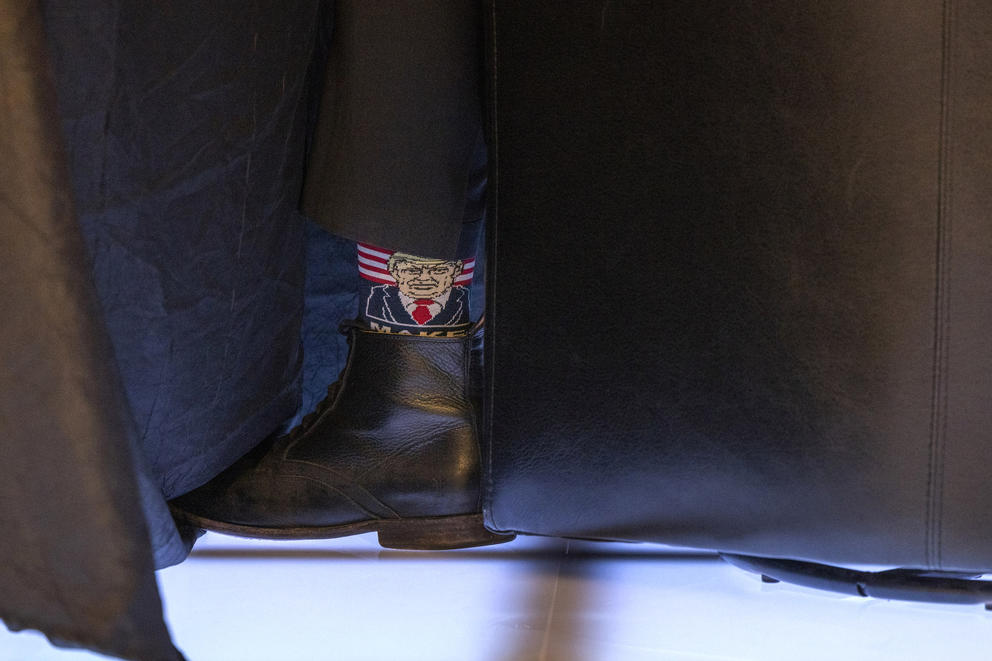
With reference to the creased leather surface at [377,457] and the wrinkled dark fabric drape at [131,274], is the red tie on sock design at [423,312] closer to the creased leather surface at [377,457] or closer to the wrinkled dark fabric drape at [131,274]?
the creased leather surface at [377,457]

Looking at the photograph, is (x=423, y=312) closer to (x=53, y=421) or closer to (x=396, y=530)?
(x=396, y=530)

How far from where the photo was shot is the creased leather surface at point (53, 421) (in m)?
0.37

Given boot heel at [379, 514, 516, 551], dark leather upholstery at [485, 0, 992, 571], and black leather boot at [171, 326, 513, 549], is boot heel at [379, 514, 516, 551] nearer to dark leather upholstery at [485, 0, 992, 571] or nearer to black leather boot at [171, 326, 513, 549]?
black leather boot at [171, 326, 513, 549]

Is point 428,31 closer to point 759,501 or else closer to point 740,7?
point 740,7

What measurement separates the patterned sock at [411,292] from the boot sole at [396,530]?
17 cm

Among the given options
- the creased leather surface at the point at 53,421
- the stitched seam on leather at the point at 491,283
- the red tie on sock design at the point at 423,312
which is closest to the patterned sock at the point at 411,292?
the red tie on sock design at the point at 423,312

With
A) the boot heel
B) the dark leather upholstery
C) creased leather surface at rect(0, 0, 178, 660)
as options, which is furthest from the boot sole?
creased leather surface at rect(0, 0, 178, 660)

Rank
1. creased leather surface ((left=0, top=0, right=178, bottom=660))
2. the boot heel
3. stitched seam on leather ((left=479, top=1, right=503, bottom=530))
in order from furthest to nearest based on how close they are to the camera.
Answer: the boot heel
stitched seam on leather ((left=479, top=1, right=503, bottom=530))
creased leather surface ((left=0, top=0, right=178, bottom=660))

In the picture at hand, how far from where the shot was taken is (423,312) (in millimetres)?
718

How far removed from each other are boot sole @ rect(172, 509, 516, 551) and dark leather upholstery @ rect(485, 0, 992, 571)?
135mm

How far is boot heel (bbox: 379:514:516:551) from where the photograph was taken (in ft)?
2.22

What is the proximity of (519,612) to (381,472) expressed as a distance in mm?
170

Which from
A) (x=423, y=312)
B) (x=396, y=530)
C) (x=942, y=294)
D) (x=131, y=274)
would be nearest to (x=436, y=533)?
(x=396, y=530)

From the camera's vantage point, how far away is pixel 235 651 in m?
→ 0.61
